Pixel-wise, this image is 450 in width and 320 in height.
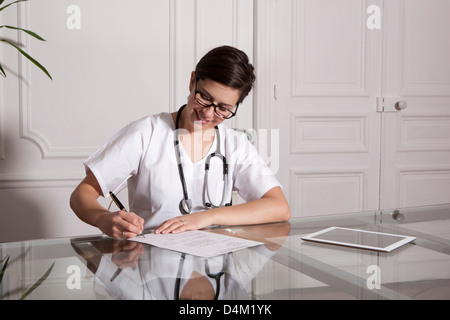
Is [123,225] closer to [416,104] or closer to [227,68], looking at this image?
Result: [227,68]

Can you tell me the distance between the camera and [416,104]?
393 centimetres

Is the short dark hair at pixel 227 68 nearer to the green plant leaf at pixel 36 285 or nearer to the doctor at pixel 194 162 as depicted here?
the doctor at pixel 194 162

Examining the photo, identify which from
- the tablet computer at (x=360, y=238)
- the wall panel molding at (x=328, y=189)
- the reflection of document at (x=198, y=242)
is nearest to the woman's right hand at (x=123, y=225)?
the reflection of document at (x=198, y=242)

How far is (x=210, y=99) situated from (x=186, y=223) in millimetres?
551

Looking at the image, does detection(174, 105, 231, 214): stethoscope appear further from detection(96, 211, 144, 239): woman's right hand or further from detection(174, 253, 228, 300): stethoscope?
detection(174, 253, 228, 300): stethoscope

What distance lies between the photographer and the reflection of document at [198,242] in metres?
1.32

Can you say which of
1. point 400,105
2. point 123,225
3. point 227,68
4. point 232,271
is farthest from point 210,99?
point 400,105

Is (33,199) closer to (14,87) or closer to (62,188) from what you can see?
(62,188)

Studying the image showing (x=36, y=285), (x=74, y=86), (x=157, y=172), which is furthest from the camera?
(x=74, y=86)

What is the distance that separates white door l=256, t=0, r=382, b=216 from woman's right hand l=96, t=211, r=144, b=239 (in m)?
2.12

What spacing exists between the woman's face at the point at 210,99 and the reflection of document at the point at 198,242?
0.58 metres

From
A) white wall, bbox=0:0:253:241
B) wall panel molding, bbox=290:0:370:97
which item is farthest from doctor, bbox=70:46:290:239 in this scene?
wall panel molding, bbox=290:0:370:97

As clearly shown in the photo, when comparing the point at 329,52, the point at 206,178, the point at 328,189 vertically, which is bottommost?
the point at 328,189
